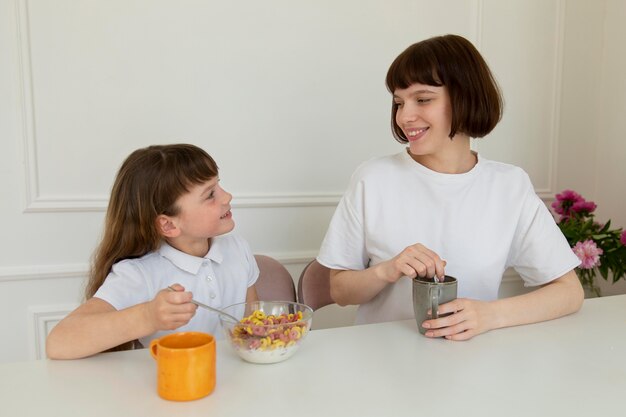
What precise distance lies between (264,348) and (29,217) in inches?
47.1

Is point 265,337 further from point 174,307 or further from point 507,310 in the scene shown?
point 507,310

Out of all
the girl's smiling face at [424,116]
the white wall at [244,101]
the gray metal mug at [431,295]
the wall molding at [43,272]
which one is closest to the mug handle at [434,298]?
the gray metal mug at [431,295]

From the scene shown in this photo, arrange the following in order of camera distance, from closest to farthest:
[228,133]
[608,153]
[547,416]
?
[547,416] → [228,133] → [608,153]

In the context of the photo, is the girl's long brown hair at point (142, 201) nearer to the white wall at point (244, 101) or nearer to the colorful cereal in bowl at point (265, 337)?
the colorful cereal in bowl at point (265, 337)

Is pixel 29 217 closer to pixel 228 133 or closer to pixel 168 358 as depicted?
pixel 228 133

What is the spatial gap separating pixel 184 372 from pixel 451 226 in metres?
0.81

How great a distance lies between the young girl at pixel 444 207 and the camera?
4.25 feet

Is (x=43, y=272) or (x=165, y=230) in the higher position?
(x=165, y=230)

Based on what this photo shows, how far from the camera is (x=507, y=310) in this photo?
1.15 m

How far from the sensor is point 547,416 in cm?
76

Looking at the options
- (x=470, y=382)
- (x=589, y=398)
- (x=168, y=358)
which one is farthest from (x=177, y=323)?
(x=589, y=398)

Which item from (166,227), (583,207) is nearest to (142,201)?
(166,227)

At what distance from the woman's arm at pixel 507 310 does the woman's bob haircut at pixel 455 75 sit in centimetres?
43

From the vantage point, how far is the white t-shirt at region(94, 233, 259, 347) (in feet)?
3.78
